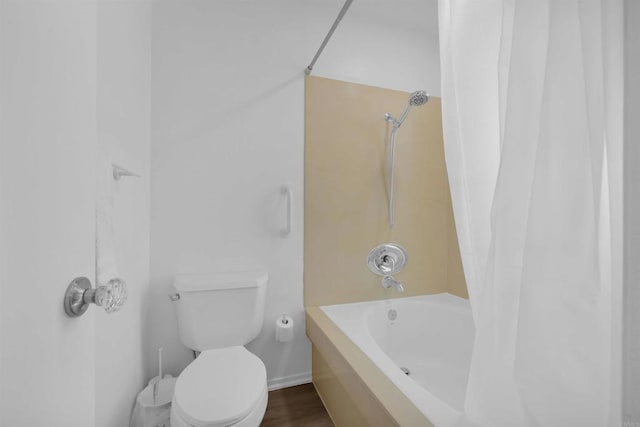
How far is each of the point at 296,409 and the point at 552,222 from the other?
1529mm

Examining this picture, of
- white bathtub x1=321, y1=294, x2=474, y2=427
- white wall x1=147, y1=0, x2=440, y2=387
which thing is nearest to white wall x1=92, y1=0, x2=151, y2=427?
white wall x1=147, y1=0, x2=440, y2=387

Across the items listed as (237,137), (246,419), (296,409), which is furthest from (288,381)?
(237,137)

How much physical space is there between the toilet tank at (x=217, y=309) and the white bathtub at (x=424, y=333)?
18.5 inches

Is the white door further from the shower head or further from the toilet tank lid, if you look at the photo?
the shower head

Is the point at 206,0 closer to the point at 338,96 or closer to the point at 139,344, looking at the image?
the point at 338,96

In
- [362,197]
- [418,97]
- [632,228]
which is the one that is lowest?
[632,228]

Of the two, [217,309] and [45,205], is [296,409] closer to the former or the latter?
[217,309]

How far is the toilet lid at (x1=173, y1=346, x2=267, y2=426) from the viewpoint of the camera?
2.90 feet

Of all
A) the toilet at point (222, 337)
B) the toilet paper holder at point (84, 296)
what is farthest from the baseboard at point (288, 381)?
the toilet paper holder at point (84, 296)

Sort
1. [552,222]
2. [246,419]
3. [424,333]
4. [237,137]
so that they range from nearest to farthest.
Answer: [552,222] → [246,419] → [237,137] → [424,333]

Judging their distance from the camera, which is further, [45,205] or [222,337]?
[222,337]

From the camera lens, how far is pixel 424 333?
1.73 m

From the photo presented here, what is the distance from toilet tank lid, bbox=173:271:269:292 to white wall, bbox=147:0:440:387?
3.4 inches

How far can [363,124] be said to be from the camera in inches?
70.0
